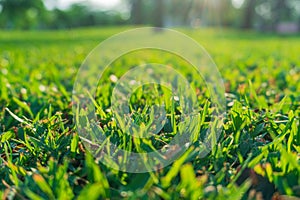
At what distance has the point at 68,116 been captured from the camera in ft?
5.60

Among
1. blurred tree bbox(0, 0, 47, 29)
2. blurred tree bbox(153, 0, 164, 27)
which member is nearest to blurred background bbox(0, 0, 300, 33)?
blurred tree bbox(0, 0, 47, 29)

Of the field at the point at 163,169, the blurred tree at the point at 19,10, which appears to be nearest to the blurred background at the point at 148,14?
the blurred tree at the point at 19,10

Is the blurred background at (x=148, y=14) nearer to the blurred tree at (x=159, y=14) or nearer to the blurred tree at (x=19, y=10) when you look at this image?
the blurred tree at (x=19, y=10)

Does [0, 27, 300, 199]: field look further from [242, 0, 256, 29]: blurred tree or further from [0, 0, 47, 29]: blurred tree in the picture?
[0, 0, 47, 29]: blurred tree

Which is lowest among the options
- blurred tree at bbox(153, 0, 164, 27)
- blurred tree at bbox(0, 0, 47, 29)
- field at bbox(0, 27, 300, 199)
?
field at bbox(0, 27, 300, 199)

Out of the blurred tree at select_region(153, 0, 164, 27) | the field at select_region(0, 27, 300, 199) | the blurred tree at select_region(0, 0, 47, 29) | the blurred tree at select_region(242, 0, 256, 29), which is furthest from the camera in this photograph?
the blurred tree at select_region(0, 0, 47, 29)

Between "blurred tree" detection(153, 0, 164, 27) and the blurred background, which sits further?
the blurred background

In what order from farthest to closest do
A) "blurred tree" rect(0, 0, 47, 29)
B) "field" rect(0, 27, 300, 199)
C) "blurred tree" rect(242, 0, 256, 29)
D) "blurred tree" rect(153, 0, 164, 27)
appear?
1. "blurred tree" rect(0, 0, 47, 29)
2. "blurred tree" rect(242, 0, 256, 29)
3. "blurred tree" rect(153, 0, 164, 27)
4. "field" rect(0, 27, 300, 199)

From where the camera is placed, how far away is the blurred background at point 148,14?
36094mm

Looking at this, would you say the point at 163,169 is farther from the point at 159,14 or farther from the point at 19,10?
the point at 19,10

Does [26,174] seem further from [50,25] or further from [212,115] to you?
[50,25]

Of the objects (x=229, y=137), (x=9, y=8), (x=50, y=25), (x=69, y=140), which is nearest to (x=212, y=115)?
(x=229, y=137)

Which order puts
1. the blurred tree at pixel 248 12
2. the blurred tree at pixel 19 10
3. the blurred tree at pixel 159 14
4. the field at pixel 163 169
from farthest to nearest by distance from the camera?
the blurred tree at pixel 19 10 < the blurred tree at pixel 248 12 < the blurred tree at pixel 159 14 < the field at pixel 163 169

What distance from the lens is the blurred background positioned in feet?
118
